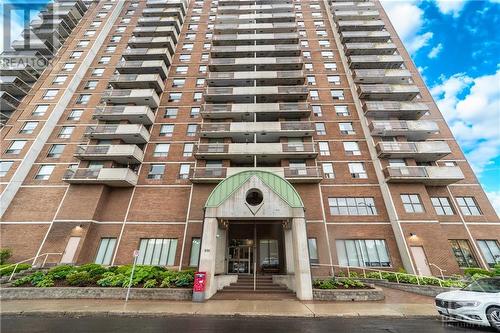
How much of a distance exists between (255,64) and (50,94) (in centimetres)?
2626

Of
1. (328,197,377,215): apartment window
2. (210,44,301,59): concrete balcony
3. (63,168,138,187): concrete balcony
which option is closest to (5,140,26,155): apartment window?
(63,168,138,187): concrete balcony

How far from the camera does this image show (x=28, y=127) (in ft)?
79.1

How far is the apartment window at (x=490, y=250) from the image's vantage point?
60.2 feet

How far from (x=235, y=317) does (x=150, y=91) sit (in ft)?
83.8

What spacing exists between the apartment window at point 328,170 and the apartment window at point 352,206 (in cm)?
240

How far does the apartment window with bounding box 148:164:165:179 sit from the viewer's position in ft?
73.2

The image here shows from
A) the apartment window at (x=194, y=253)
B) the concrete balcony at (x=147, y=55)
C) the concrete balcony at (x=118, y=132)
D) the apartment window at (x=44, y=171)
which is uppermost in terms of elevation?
the concrete balcony at (x=147, y=55)

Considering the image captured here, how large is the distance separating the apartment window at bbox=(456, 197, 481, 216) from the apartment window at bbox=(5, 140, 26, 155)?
4469cm

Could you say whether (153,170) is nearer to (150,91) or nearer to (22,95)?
(150,91)

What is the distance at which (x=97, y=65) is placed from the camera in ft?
101

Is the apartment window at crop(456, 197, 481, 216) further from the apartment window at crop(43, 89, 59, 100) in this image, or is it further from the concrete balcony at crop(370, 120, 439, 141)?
the apartment window at crop(43, 89, 59, 100)

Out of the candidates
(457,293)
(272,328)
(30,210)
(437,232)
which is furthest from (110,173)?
(437,232)

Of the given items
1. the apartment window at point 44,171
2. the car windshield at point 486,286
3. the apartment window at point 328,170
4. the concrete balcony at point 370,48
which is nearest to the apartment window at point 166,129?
the apartment window at point 44,171

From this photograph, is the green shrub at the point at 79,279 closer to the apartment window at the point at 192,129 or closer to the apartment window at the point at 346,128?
the apartment window at the point at 192,129
